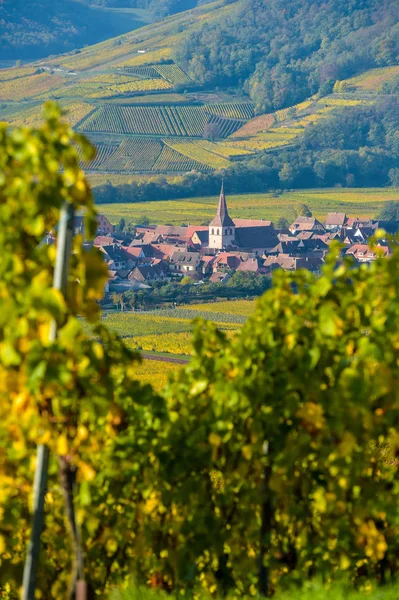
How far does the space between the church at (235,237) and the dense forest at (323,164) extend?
19.8 metres

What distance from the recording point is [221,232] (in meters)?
94.8

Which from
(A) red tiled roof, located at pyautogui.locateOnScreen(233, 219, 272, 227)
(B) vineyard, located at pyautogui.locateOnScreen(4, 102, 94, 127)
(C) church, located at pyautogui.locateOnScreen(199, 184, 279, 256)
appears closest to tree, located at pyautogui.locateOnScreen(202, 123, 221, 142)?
(B) vineyard, located at pyautogui.locateOnScreen(4, 102, 94, 127)

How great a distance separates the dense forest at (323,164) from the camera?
118 m

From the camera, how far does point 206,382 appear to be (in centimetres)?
720

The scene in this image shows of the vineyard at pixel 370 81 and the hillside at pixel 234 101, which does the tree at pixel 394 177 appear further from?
the vineyard at pixel 370 81

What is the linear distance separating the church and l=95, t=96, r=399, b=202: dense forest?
19768 millimetres

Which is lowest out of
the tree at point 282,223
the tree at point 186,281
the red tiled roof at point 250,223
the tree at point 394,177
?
the tree at point 186,281

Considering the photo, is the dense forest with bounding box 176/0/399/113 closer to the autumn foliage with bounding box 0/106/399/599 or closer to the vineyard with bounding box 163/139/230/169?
the vineyard with bounding box 163/139/230/169

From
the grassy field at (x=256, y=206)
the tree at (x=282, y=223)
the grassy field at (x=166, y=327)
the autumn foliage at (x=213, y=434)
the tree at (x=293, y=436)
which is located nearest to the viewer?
the autumn foliage at (x=213, y=434)

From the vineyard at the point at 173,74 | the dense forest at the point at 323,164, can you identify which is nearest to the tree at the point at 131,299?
the dense forest at the point at 323,164

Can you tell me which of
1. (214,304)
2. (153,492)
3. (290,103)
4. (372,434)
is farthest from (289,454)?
(290,103)

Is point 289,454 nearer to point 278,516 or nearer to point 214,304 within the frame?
point 278,516

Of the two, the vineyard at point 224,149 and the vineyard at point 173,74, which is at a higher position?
the vineyard at point 173,74

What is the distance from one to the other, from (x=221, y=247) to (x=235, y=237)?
1.99m
